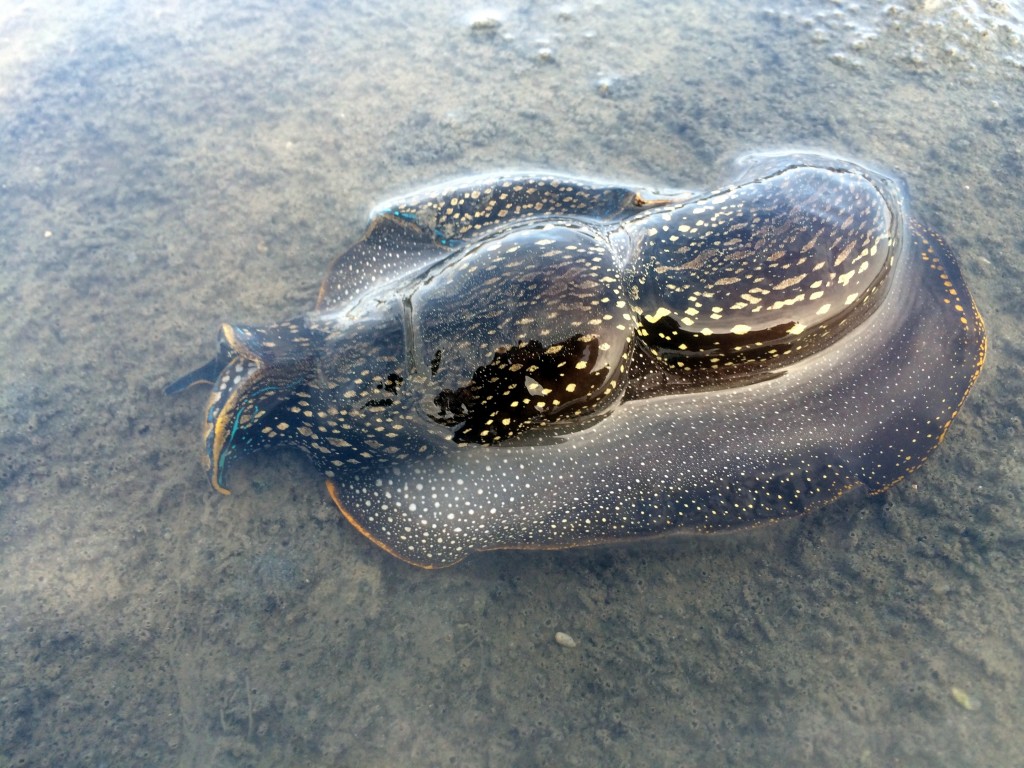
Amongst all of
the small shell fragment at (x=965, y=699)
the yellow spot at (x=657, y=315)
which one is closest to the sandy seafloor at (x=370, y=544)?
the small shell fragment at (x=965, y=699)

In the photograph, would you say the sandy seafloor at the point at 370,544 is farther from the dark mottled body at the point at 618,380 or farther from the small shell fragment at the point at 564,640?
the dark mottled body at the point at 618,380

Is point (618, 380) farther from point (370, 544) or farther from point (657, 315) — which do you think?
point (370, 544)

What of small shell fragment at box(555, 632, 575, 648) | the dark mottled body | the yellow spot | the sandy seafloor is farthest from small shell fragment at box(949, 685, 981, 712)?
the yellow spot

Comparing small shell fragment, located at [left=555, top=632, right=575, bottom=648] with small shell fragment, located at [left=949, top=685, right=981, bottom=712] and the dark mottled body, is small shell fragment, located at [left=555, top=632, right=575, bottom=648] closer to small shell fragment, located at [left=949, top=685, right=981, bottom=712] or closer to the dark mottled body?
the dark mottled body

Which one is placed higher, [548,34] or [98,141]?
[548,34]

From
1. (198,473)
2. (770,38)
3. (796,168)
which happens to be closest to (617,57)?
(770,38)

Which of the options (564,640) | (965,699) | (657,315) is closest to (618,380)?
(657,315)

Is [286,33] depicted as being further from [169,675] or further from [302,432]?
[169,675]
